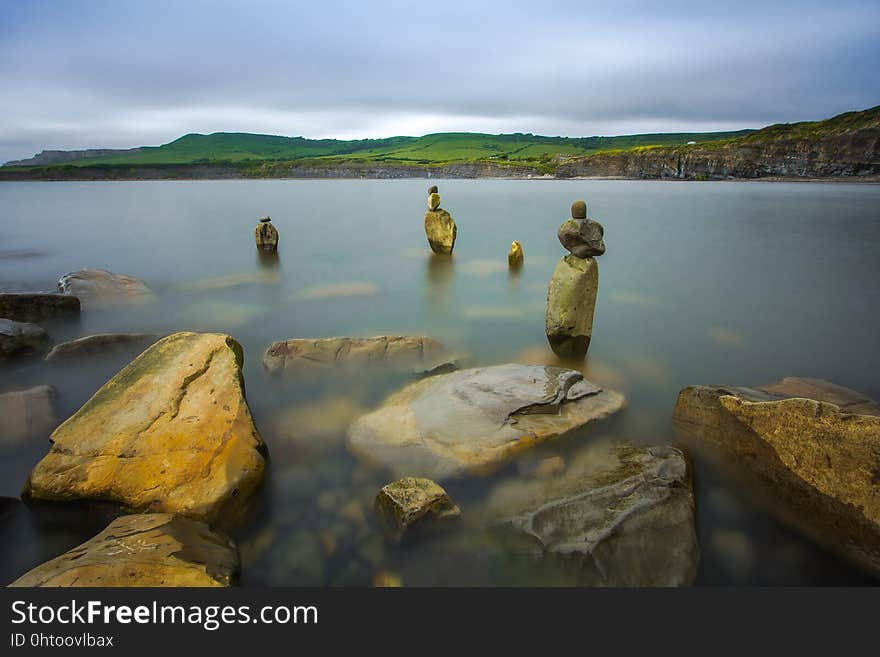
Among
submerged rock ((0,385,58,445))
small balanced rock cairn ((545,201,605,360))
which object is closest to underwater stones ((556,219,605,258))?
small balanced rock cairn ((545,201,605,360))

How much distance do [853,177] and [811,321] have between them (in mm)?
63293

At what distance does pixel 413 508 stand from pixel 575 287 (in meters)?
4.36

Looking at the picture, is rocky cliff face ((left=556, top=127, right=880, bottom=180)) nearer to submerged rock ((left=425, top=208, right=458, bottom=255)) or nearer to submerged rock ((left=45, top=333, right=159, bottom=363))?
submerged rock ((left=425, top=208, right=458, bottom=255))

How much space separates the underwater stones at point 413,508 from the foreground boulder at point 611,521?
447mm

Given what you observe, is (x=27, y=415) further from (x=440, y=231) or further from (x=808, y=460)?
(x=440, y=231)

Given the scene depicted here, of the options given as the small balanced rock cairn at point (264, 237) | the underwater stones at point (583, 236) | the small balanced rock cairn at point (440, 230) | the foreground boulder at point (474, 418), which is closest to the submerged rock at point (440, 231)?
the small balanced rock cairn at point (440, 230)

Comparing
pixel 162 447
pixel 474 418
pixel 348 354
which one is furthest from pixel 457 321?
pixel 162 447

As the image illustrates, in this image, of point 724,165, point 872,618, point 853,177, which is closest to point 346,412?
point 872,618

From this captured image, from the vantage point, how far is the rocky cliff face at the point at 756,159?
2154 inches

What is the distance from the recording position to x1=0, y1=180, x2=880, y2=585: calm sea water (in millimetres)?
3779

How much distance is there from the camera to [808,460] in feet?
12.9

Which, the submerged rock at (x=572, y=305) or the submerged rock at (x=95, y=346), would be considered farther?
the submerged rock at (x=95, y=346)

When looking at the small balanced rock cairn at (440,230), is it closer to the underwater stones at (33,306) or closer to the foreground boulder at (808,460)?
the underwater stones at (33,306)

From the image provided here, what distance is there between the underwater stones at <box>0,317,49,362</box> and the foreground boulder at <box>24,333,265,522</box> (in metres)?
4.05
